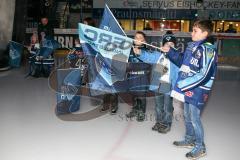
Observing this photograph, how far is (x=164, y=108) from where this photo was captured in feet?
16.4

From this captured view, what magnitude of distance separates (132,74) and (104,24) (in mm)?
857

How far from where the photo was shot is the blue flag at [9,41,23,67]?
10329 mm

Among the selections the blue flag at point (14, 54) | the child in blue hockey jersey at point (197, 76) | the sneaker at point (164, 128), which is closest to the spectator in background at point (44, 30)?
the blue flag at point (14, 54)

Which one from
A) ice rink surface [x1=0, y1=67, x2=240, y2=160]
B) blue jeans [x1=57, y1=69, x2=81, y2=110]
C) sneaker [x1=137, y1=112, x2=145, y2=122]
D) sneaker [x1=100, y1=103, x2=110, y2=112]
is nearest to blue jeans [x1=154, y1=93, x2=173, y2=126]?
ice rink surface [x1=0, y1=67, x2=240, y2=160]

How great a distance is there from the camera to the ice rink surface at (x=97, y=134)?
4.19 m

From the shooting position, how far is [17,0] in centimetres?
1284

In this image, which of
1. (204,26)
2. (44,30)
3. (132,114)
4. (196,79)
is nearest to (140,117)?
(132,114)

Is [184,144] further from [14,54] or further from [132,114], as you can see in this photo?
[14,54]

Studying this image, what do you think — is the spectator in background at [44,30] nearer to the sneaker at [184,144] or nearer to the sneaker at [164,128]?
the sneaker at [164,128]

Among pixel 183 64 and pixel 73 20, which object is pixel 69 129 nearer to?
pixel 183 64

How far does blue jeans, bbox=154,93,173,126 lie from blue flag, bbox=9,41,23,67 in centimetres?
616

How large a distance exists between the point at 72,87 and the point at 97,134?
108 cm

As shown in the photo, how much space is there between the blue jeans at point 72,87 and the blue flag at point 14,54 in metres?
4.94

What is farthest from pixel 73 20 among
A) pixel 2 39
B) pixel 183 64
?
pixel 183 64
